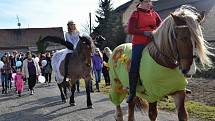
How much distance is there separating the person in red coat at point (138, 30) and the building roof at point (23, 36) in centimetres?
8877

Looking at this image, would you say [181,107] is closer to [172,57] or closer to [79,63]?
[172,57]

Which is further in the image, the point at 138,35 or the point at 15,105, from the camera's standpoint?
the point at 15,105

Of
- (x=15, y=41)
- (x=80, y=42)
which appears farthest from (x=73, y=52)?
(x=15, y=41)

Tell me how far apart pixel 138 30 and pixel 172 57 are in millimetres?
1140

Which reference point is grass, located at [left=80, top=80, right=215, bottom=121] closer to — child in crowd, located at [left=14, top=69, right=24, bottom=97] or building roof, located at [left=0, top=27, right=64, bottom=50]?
child in crowd, located at [left=14, top=69, right=24, bottom=97]

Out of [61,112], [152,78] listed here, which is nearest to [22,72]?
[61,112]

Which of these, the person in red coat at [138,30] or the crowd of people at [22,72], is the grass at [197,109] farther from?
the crowd of people at [22,72]

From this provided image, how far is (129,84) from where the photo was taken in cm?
773

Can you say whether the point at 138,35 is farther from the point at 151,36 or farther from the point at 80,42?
the point at 80,42

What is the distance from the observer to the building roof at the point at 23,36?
9562cm

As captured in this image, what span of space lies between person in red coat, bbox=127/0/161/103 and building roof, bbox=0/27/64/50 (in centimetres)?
8877

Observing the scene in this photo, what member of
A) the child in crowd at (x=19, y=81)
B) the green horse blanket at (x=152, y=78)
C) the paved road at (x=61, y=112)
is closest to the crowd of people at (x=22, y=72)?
the child in crowd at (x=19, y=81)

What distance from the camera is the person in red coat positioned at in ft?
24.7

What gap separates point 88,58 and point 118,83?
4.64 metres
